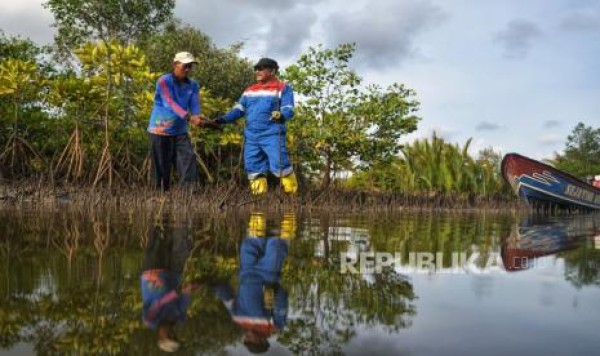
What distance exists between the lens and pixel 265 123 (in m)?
7.86

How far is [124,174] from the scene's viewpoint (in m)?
12.0

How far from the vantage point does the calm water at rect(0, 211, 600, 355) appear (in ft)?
4.27

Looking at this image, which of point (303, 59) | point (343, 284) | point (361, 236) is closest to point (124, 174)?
point (303, 59)

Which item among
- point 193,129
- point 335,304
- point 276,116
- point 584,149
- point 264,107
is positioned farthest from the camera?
point 584,149

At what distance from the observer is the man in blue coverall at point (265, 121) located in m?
7.56

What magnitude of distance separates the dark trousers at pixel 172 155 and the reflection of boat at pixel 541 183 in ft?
27.3

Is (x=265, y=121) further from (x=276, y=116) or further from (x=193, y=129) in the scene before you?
(x=193, y=129)

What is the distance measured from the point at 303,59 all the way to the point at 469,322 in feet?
38.4

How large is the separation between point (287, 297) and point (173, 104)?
Result: 543 centimetres

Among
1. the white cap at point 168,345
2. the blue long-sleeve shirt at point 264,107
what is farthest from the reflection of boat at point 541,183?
the white cap at point 168,345

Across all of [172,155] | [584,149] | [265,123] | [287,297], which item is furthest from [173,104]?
[584,149]

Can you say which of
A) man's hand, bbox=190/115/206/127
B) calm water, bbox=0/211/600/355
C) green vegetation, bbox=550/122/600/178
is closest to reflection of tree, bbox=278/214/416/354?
calm water, bbox=0/211/600/355

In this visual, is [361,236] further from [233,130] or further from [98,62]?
[233,130]

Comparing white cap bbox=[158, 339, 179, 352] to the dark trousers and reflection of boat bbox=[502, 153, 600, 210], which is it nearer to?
the dark trousers
